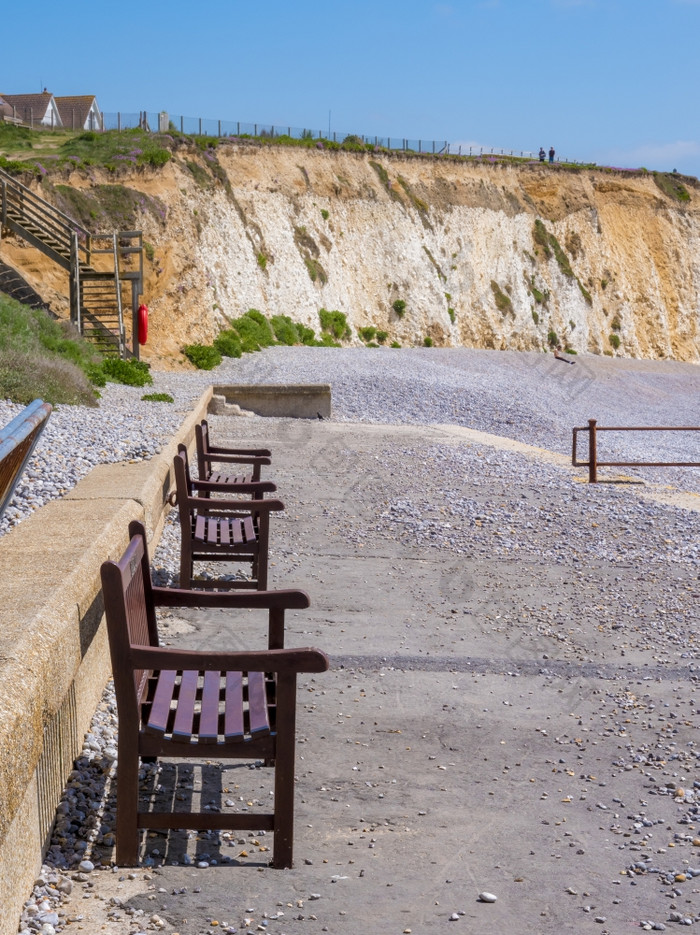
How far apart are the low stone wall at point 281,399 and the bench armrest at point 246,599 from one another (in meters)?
13.7

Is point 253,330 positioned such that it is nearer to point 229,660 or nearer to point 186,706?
point 186,706

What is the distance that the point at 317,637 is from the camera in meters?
6.16

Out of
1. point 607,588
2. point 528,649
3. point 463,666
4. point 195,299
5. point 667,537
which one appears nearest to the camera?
point 463,666

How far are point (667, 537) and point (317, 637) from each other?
480cm

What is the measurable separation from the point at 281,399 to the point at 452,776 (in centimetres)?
1402

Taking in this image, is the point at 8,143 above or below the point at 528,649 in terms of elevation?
above

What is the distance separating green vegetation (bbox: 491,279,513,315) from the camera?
171 feet

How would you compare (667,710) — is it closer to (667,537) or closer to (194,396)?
(667,537)

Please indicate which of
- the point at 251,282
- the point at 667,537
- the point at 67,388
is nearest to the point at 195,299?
the point at 251,282

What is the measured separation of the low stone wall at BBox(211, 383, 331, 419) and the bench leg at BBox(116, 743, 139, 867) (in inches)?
567

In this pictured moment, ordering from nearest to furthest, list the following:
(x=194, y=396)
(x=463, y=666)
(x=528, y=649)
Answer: (x=463, y=666) → (x=528, y=649) → (x=194, y=396)

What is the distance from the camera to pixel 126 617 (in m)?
3.40

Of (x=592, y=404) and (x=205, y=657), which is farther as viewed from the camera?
(x=592, y=404)

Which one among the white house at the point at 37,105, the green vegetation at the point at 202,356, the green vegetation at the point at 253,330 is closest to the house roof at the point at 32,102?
the white house at the point at 37,105
